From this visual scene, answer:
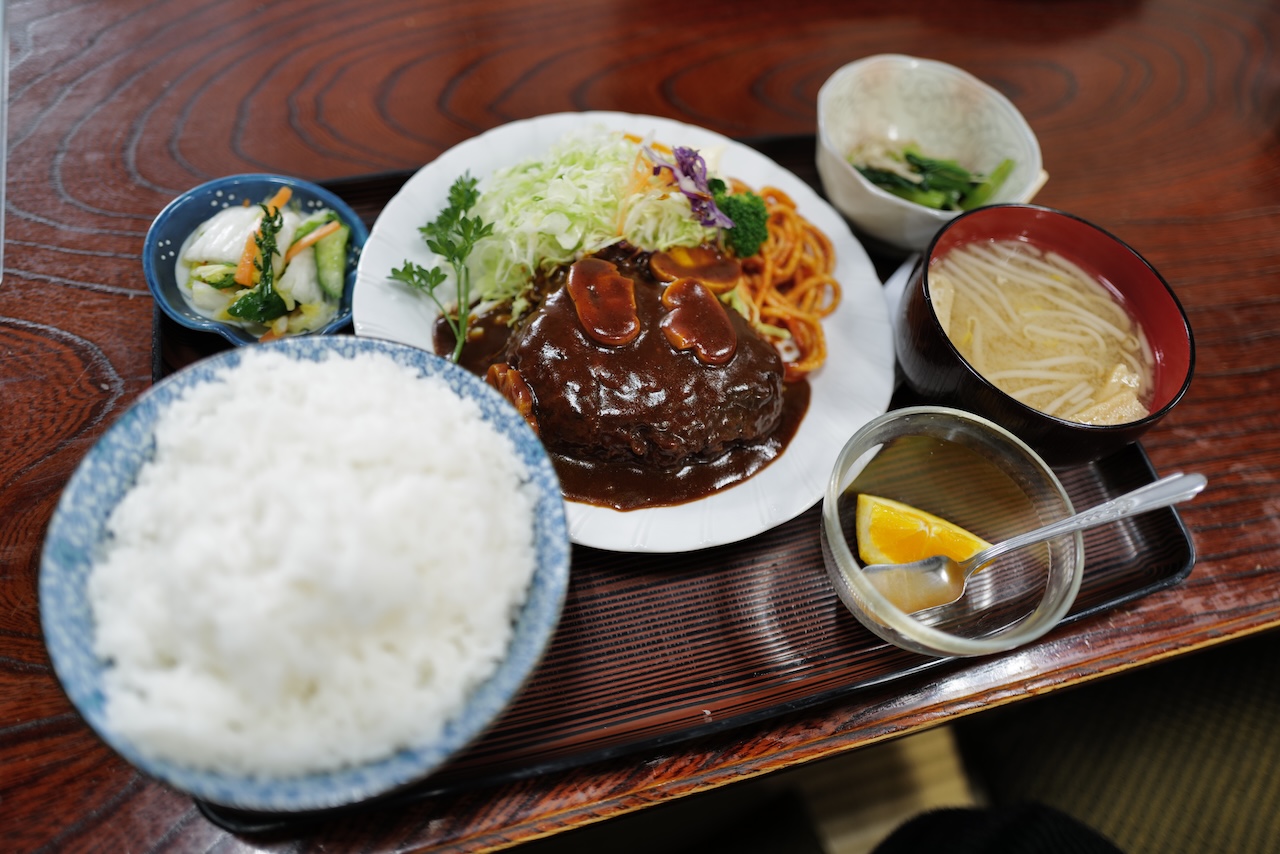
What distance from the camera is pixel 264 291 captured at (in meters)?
2.27

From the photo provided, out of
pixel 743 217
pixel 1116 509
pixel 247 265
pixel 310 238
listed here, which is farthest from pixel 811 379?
pixel 247 265

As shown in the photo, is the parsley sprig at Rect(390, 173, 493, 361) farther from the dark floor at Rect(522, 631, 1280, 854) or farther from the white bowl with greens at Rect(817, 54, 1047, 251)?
the dark floor at Rect(522, 631, 1280, 854)

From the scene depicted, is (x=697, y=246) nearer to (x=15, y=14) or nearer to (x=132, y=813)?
(x=132, y=813)

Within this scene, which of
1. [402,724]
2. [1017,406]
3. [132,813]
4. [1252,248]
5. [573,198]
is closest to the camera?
[402,724]

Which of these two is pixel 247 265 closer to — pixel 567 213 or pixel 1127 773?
pixel 567 213

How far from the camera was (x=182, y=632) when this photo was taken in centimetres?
138

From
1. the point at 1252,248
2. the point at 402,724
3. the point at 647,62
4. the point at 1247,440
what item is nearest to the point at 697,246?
the point at 647,62

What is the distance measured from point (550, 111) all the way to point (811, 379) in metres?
Result: 1.63

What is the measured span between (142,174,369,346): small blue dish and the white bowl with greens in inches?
70.2

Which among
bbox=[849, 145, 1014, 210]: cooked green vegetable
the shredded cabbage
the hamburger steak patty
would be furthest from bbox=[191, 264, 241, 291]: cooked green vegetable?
bbox=[849, 145, 1014, 210]: cooked green vegetable

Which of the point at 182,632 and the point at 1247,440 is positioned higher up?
the point at 182,632

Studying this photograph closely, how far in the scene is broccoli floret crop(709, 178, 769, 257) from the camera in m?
2.66

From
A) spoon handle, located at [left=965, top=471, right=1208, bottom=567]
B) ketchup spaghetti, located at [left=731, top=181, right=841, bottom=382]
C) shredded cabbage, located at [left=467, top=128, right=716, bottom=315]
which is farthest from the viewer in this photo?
ketchup spaghetti, located at [left=731, top=181, right=841, bottom=382]

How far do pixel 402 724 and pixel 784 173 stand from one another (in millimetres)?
2391
